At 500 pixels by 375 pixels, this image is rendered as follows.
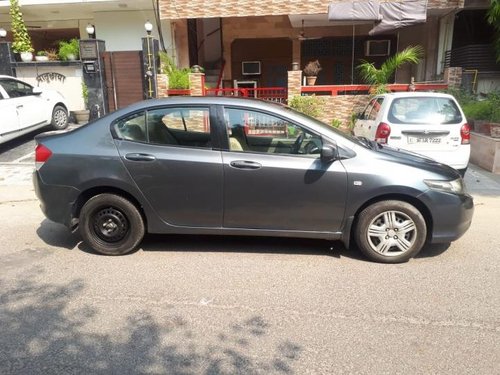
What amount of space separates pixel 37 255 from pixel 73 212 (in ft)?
2.09

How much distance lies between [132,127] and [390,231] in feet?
9.20

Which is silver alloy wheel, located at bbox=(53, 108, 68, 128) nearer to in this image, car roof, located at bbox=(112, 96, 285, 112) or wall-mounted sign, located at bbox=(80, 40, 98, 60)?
wall-mounted sign, located at bbox=(80, 40, 98, 60)

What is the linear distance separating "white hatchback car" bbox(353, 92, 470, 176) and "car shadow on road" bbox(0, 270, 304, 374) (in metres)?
4.68

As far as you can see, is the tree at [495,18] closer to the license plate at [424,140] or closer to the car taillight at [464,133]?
the car taillight at [464,133]

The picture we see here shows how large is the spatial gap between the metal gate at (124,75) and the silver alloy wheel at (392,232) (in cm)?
1057

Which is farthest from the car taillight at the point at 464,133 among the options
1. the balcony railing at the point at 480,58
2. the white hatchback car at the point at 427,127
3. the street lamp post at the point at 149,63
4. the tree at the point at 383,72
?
the street lamp post at the point at 149,63

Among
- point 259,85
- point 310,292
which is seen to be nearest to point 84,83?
point 259,85

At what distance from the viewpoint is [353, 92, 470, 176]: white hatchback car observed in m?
7.03

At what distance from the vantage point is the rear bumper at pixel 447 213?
4.25 m

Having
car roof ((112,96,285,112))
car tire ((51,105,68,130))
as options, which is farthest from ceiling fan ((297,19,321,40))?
car roof ((112,96,285,112))

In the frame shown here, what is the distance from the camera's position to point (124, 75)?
13.4 metres

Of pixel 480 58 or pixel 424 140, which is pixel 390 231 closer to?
pixel 424 140

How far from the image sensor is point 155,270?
4.29m

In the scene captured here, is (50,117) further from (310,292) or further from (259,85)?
(310,292)
